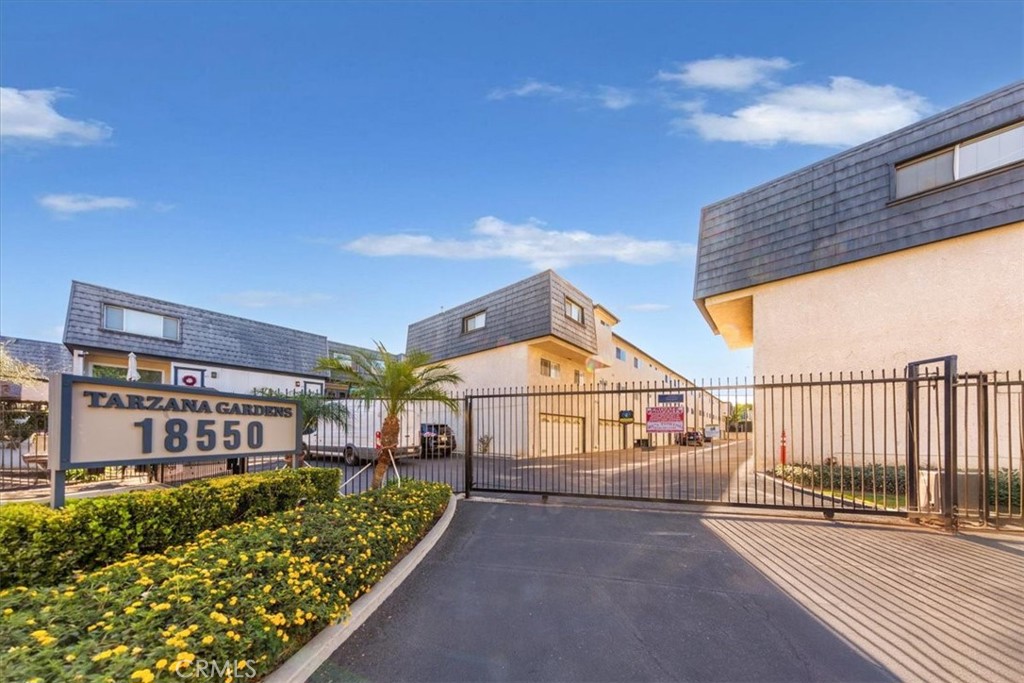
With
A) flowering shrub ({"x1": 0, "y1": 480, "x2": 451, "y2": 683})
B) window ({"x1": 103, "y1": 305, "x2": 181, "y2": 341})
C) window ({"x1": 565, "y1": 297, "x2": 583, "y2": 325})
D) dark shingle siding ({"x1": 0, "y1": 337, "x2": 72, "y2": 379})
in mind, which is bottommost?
flowering shrub ({"x1": 0, "y1": 480, "x2": 451, "y2": 683})

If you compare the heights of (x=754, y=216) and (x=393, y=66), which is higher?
(x=393, y=66)

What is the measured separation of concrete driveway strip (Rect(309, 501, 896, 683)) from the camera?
3.61 metres

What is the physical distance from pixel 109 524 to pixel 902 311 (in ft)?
48.7

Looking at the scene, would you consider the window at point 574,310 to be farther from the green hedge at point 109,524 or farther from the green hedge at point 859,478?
the green hedge at point 109,524

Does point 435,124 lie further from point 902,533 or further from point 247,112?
point 902,533

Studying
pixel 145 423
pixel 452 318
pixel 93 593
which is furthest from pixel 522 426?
pixel 93 593

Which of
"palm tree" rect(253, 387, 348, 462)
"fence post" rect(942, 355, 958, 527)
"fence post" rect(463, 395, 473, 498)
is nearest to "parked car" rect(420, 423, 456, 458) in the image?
"palm tree" rect(253, 387, 348, 462)

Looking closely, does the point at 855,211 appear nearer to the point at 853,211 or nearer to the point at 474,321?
the point at 853,211

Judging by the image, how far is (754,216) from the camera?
14406 millimetres

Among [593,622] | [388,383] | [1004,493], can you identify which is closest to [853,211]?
[1004,493]

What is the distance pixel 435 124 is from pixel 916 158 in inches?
438

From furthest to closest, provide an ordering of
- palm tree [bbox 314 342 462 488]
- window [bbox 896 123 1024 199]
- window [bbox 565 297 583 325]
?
A: window [bbox 565 297 583 325] → window [bbox 896 123 1024 199] → palm tree [bbox 314 342 462 488]

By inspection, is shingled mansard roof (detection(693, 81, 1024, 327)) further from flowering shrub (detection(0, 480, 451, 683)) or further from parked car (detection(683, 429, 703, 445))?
flowering shrub (detection(0, 480, 451, 683))

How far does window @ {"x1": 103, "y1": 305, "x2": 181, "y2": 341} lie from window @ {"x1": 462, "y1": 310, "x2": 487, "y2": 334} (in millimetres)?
A: 13052
